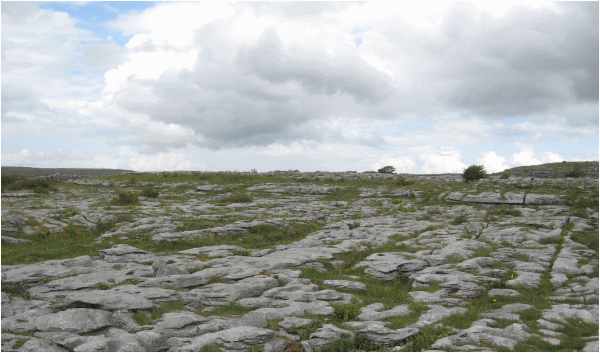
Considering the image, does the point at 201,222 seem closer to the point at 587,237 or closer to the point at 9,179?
the point at 587,237

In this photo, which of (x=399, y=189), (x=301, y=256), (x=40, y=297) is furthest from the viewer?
(x=399, y=189)

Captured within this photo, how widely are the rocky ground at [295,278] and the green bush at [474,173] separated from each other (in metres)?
22.1

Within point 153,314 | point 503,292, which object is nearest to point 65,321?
point 153,314

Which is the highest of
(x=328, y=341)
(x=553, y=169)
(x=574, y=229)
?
(x=553, y=169)

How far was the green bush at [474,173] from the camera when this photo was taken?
5641 cm

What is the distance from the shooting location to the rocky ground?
35.3 feet

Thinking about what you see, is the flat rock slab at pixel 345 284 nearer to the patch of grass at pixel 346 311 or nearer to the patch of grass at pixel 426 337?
the patch of grass at pixel 346 311

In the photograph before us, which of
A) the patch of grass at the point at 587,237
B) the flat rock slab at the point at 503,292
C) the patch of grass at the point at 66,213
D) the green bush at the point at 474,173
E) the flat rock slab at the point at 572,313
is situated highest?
the green bush at the point at 474,173

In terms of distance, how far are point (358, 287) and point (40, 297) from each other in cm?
1352

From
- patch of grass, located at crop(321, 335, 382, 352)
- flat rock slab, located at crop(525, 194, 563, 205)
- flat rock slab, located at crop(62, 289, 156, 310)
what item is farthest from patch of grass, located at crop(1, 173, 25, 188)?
flat rock slab, located at crop(525, 194, 563, 205)

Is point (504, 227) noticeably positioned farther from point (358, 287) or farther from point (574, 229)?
point (358, 287)

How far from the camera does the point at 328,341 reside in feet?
35.0

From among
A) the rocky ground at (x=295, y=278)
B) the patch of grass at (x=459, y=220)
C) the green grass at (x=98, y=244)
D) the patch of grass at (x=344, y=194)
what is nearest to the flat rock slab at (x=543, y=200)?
the rocky ground at (x=295, y=278)

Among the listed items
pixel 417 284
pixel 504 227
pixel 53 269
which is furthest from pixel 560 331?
pixel 53 269
